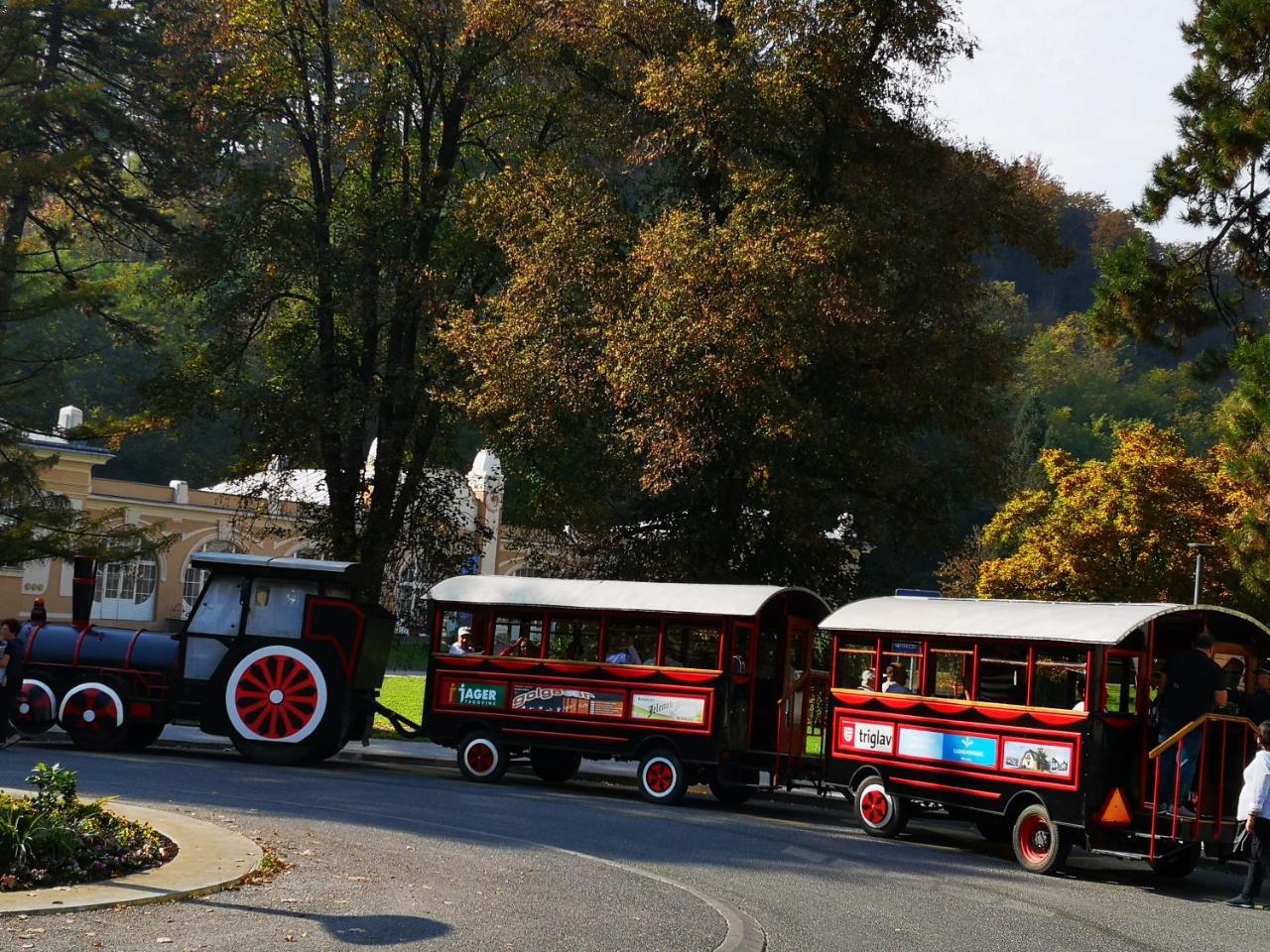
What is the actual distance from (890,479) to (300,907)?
16.8 m

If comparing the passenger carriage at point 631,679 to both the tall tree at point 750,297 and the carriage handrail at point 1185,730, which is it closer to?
the tall tree at point 750,297

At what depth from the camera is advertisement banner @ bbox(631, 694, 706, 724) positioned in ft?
66.5

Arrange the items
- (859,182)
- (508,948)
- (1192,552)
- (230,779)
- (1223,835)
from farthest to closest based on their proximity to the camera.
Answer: (1192,552), (859,182), (230,779), (1223,835), (508,948)

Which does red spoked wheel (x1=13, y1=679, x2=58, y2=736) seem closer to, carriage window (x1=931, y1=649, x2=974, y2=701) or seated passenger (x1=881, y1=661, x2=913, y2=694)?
seated passenger (x1=881, y1=661, x2=913, y2=694)

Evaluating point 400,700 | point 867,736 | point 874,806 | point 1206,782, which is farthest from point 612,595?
point 400,700

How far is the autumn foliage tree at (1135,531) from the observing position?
41.5 m

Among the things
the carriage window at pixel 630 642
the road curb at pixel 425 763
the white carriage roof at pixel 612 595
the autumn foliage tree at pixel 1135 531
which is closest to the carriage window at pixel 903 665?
the white carriage roof at pixel 612 595

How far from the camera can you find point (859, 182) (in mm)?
24891

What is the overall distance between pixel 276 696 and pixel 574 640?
4.18m

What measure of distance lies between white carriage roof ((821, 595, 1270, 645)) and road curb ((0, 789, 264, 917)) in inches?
314

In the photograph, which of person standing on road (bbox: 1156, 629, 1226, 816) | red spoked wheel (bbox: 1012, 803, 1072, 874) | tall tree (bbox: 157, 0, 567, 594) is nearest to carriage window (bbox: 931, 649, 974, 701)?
red spoked wheel (bbox: 1012, 803, 1072, 874)

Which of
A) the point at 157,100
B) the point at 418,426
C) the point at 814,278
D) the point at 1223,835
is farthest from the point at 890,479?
the point at 157,100

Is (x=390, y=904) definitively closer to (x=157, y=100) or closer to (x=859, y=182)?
(x=859, y=182)

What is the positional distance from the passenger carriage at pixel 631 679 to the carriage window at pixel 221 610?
9.27 ft
